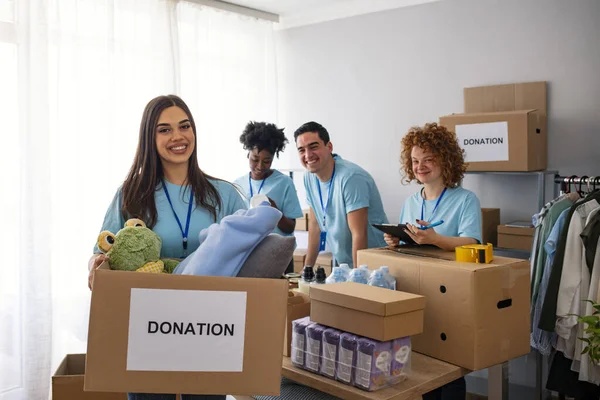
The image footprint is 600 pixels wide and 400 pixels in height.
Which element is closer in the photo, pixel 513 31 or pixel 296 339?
pixel 296 339

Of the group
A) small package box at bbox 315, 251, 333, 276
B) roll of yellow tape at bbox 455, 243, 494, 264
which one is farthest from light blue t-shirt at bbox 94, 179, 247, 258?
small package box at bbox 315, 251, 333, 276

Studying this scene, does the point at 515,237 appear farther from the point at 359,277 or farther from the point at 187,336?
the point at 187,336

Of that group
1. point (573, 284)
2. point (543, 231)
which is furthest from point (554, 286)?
point (543, 231)

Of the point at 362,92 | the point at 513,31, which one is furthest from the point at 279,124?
the point at 513,31

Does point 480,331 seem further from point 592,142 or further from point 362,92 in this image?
point 362,92

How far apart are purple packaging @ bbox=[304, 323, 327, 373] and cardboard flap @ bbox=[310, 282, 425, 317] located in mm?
83

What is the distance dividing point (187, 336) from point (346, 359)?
0.47 meters

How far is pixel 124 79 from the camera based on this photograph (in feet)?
12.4

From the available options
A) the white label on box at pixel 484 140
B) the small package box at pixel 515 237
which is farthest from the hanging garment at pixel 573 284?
the white label on box at pixel 484 140

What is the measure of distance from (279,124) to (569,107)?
226 centimetres

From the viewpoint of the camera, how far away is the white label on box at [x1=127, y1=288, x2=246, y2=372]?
4.52 feet

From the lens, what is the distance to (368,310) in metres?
1.58

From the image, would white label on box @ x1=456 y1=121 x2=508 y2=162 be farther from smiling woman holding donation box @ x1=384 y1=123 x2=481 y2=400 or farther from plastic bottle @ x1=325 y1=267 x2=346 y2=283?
plastic bottle @ x1=325 y1=267 x2=346 y2=283

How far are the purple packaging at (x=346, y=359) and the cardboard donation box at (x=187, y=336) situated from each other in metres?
0.30
